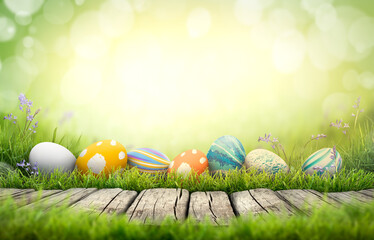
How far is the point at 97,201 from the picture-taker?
8.47 feet

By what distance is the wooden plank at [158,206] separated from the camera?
2.27m

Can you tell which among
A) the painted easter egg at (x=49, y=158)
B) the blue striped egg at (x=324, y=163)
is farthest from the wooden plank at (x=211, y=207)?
the painted easter egg at (x=49, y=158)

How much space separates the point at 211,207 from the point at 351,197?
1304 millimetres

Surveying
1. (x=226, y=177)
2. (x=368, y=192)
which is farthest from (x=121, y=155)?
(x=368, y=192)

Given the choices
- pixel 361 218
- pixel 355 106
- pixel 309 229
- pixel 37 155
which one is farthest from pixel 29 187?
pixel 355 106

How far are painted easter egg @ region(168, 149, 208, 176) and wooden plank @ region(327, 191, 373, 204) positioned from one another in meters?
1.54

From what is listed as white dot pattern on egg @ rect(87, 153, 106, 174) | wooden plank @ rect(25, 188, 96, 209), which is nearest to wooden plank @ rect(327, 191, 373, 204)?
wooden plank @ rect(25, 188, 96, 209)

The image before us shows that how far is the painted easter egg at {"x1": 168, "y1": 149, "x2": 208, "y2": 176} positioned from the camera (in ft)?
12.1

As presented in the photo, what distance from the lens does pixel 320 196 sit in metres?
2.71

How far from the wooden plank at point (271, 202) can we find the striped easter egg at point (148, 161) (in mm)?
1542

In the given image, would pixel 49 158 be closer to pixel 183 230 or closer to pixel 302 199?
pixel 183 230

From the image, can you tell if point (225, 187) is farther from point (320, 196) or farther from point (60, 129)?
point (60, 129)

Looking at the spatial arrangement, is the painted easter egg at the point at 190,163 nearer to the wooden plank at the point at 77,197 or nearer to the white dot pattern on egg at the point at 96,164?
the white dot pattern on egg at the point at 96,164

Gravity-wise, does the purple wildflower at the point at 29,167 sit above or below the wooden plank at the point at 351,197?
below
